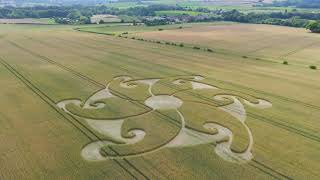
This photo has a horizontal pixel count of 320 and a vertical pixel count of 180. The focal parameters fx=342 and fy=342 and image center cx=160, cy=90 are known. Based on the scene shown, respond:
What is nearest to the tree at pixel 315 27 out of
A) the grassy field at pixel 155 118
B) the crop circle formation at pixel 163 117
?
the grassy field at pixel 155 118

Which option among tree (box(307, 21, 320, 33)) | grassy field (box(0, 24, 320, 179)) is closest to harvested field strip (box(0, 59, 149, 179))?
grassy field (box(0, 24, 320, 179))

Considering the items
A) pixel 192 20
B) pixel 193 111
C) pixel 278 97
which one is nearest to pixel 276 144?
pixel 193 111

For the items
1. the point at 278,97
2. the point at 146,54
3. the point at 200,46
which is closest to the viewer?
the point at 278,97

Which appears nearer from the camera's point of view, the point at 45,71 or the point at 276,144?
the point at 276,144

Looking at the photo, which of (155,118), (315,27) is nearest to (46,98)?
(155,118)

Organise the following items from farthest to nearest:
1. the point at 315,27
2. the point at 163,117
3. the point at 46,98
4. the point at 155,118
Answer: the point at 315,27 < the point at 46,98 < the point at 163,117 < the point at 155,118

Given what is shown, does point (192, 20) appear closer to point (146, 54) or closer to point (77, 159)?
point (146, 54)

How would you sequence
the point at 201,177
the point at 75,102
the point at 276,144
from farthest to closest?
the point at 75,102 → the point at 276,144 → the point at 201,177

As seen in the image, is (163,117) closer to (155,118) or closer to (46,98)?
(155,118)

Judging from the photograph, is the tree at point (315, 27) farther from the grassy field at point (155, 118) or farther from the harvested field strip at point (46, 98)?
the harvested field strip at point (46, 98)
